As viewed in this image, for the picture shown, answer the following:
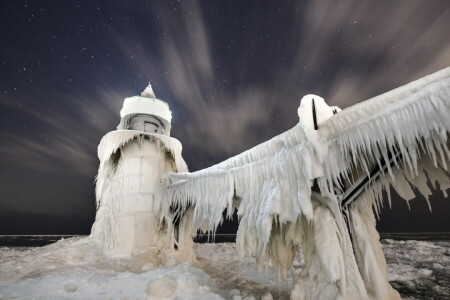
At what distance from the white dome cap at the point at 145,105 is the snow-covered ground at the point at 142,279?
562 cm

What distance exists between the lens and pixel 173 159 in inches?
407

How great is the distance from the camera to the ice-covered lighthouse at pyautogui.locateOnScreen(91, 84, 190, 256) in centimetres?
875

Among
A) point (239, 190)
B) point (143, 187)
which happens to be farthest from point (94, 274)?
point (239, 190)

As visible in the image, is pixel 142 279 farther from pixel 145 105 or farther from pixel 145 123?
pixel 145 105

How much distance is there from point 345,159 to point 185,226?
7.19m

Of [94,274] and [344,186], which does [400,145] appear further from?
[94,274]

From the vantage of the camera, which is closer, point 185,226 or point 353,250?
point 353,250

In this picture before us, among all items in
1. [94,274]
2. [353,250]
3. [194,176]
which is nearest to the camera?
[353,250]

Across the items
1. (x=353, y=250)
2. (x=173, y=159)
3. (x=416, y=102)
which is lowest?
(x=353, y=250)

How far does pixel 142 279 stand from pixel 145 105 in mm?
7420

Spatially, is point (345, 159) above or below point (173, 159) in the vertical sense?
below

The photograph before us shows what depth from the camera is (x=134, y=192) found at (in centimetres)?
922

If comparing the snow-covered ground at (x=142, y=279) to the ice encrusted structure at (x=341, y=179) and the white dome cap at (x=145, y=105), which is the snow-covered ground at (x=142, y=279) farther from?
the white dome cap at (x=145, y=105)

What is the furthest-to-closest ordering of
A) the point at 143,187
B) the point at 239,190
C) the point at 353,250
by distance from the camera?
the point at 143,187 < the point at 239,190 < the point at 353,250
